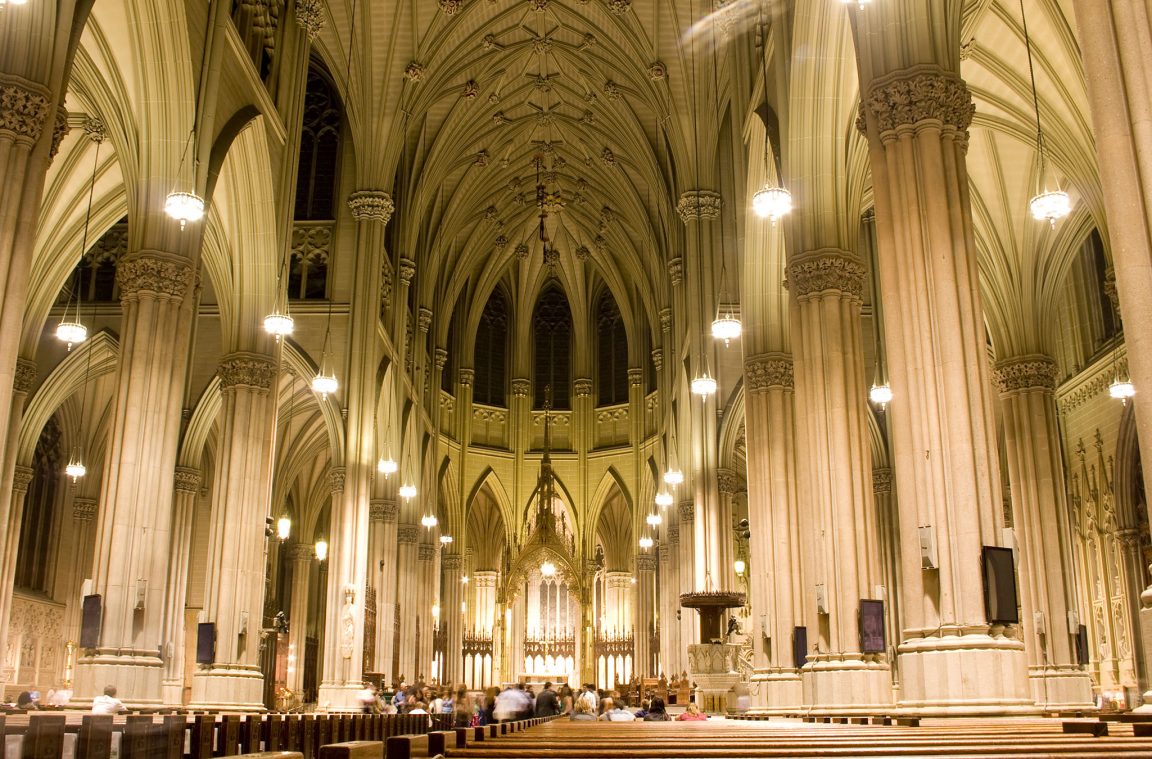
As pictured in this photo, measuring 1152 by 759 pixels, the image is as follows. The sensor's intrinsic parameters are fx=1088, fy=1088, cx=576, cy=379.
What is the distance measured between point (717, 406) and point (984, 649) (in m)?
18.3

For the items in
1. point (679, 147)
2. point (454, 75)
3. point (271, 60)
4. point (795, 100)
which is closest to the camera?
point (795, 100)

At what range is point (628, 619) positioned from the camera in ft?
157

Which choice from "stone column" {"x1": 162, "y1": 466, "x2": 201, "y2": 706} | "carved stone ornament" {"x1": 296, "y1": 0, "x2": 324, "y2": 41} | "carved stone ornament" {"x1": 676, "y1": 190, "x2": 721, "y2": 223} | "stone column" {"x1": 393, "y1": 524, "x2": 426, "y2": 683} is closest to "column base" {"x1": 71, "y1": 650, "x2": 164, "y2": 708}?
"stone column" {"x1": 162, "y1": 466, "x2": 201, "y2": 706}

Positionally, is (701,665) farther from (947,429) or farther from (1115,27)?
(1115,27)

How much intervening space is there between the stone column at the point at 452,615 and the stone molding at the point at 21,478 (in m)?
19.5

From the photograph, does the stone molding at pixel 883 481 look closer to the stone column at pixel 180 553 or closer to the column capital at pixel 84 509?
the stone column at pixel 180 553

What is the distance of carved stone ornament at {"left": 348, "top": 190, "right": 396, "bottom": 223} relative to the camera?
97.8ft

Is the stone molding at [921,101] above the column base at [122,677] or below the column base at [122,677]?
above

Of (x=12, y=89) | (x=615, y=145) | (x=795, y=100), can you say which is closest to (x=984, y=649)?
(x=795, y=100)

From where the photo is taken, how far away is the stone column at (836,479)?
1548cm

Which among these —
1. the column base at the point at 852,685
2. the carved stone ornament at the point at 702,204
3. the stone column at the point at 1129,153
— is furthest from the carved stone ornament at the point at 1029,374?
the stone column at the point at 1129,153

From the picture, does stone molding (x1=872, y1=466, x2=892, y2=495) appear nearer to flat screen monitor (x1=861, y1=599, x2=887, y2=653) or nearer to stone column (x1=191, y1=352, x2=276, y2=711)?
flat screen monitor (x1=861, y1=599, x2=887, y2=653)

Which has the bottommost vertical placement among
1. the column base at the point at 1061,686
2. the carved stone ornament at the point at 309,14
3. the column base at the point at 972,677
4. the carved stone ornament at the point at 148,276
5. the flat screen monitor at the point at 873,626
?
the column base at the point at 1061,686

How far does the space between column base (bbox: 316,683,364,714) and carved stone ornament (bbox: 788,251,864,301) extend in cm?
1500
